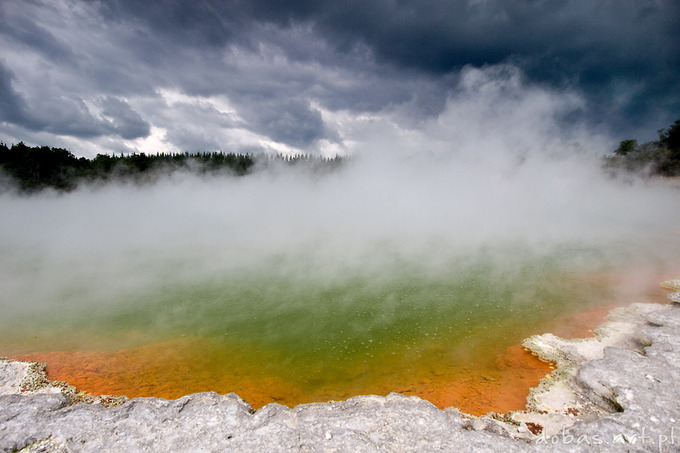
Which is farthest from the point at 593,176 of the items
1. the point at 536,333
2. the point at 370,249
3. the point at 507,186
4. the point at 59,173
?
the point at 59,173

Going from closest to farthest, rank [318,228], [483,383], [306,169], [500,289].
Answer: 1. [483,383]
2. [500,289]
3. [318,228]
4. [306,169]

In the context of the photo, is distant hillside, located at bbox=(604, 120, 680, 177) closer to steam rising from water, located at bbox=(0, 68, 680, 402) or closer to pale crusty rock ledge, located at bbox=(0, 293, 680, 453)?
steam rising from water, located at bbox=(0, 68, 680, 402)

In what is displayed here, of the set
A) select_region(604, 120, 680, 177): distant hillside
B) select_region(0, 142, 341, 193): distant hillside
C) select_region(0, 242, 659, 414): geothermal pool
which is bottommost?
select_region(0, 242, 659, 414): geothermal pool

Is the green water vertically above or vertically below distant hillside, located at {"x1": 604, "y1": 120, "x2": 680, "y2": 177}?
below

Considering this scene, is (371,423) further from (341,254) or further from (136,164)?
(136,164)

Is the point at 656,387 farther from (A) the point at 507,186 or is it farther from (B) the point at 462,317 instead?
(A) the point at 507,186

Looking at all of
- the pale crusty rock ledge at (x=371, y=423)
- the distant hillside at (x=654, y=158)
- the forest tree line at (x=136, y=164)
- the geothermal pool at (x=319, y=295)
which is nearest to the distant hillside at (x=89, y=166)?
the forest tree line at (x=136, y=164)

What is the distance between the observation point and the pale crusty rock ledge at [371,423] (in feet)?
9.61

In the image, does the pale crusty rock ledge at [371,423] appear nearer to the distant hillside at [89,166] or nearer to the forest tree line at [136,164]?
the forest tree line at [136,164]

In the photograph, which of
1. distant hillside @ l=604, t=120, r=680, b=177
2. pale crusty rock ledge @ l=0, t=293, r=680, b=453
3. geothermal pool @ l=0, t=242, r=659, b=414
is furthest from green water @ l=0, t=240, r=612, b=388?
distant hillside @ l=604, t=120, r=680, b=177

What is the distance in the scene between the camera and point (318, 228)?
56.9 ft

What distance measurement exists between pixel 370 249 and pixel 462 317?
20.3ft

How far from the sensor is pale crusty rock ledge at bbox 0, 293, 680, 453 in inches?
115

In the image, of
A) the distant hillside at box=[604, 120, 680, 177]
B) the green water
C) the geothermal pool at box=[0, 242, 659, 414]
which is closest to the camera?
the geothermal pool at box=[0, 242, 659, 414]
